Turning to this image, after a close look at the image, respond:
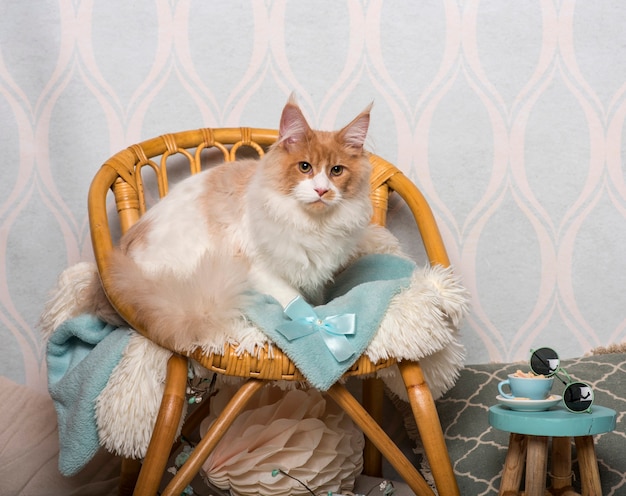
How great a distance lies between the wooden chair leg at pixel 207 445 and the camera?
3.67 feet

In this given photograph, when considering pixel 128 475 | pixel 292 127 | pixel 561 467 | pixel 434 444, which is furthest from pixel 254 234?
pixel 561 467

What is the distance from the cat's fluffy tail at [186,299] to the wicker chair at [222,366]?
0.04 meters

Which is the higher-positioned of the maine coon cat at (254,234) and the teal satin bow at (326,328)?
the maine coon cat at (254,234)

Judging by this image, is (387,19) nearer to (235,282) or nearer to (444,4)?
(444,4)

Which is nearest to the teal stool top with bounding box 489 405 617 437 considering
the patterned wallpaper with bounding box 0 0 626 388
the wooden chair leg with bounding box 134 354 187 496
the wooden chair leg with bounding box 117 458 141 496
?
the wooden chair leg with bounding box 134 354 187 496

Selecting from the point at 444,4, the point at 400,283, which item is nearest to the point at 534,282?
the point at 400,283

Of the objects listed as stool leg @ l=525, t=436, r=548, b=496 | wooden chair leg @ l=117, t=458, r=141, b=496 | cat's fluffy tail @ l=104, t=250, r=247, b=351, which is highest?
cat's fluffy tail @ l=104, t=250, r=247, b=351

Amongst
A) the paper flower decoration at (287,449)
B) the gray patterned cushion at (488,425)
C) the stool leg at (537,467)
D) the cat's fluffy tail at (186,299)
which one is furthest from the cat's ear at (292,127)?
the gray patterned cushion at (488,425)

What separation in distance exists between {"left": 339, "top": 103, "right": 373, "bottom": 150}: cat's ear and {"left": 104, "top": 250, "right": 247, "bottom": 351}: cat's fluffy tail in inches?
14.5

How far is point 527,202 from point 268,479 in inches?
42.8

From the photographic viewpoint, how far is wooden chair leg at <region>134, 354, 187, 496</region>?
111 centimetres

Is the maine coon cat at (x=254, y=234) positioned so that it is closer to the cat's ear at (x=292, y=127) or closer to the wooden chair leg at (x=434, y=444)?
the cat's ear at (x=292, y=127)

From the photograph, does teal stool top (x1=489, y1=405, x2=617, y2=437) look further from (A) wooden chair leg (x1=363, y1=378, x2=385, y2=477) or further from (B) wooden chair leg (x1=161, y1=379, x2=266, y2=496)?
(A) wooden chair leg (x1=363, y1=378, x2=385, y2=477)

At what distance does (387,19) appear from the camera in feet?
5.81
